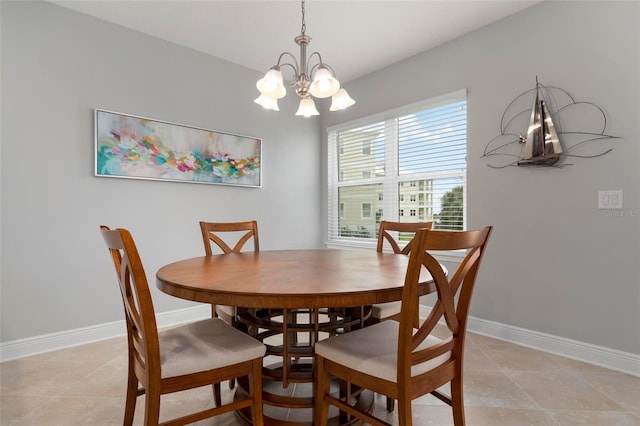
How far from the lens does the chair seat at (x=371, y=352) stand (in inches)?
43.6

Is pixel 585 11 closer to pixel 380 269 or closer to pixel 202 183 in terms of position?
pixel 380 269

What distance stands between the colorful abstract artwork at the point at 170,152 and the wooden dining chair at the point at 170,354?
5.62ft

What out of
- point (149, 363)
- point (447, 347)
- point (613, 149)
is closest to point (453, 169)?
point (613, 149)

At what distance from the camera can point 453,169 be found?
301cm

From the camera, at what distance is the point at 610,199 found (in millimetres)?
2133

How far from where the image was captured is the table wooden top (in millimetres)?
1044

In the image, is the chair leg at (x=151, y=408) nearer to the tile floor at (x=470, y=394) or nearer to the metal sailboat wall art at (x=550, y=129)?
the tile floor at (x=470, y=394)

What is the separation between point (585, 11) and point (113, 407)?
12.3ft

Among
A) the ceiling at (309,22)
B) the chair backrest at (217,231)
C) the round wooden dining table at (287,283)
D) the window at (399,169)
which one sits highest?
Answer: the ceiling at (309,22)

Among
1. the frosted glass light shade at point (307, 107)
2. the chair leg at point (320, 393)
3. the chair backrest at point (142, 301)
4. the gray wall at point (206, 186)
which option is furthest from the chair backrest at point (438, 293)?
the gray wall at point (206, 186)

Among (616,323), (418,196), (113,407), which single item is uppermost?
(418,196)

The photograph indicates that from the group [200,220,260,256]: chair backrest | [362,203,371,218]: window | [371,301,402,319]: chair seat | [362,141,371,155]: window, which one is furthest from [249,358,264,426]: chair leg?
[362,141,371,155]: window

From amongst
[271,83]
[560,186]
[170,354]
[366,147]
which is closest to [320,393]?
[170,354]

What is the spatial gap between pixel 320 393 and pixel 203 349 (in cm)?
48
